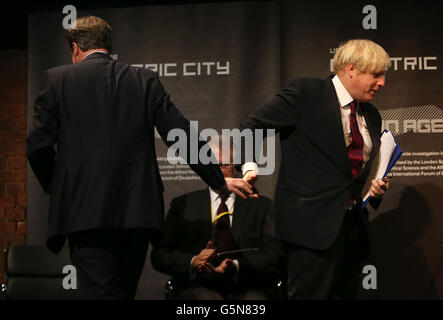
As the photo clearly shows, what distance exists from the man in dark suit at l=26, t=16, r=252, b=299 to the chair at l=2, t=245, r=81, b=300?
4.77ft

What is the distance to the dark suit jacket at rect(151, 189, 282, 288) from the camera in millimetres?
3365

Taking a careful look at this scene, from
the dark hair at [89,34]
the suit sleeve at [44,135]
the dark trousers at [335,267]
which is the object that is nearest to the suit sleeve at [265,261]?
the dark trousers at [335,267]

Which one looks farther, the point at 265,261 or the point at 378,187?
the point at 265,261

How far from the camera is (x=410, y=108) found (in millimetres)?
3988

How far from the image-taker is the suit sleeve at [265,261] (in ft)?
10.9

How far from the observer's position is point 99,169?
2273mm

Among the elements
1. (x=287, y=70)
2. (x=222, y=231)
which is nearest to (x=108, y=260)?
(x=222, y=231)

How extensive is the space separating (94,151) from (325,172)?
109cm

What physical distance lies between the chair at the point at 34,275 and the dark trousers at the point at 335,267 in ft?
5.91

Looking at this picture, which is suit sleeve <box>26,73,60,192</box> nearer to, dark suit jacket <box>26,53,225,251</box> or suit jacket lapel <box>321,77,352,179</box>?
dark suit jacket <box>26,53,225,251</box>

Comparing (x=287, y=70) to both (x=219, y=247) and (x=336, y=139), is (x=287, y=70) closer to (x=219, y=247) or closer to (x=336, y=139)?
(x=219, y=247)

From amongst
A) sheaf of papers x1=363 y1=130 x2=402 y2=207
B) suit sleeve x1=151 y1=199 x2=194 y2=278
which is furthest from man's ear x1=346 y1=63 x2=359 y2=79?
suit sleeve x1=151 y1=199 x2=194 y2=278

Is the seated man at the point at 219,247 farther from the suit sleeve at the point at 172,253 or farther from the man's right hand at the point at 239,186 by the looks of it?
the man's right hand at the point at 239,186
